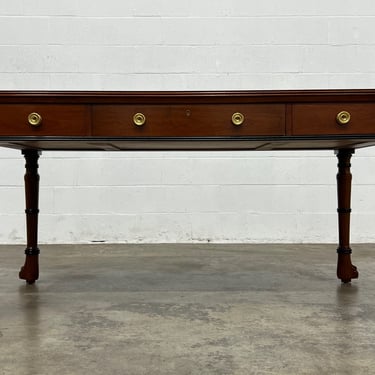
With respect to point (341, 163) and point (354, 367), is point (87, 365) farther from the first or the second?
point (341, 163)

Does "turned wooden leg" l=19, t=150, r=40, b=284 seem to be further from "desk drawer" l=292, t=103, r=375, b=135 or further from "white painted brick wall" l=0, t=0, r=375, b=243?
"desk drawer" l=292, t=103, r=375, b=135

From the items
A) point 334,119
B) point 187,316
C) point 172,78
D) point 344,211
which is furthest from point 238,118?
point 172,78

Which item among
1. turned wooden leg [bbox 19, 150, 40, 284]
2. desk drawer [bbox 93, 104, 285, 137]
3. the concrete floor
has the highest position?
desk drawer [bbox 93, 104, 285, 137]

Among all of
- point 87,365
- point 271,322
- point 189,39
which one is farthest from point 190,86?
point 87,365

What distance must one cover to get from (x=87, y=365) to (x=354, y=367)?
761 mm

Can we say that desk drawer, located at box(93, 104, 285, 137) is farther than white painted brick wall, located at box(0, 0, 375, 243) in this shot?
No

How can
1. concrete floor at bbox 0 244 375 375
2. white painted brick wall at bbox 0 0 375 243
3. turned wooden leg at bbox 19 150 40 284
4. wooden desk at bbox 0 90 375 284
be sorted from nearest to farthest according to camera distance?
concrete floor at bbox 0 244 375 375
wooden desk at bbox 0 90 375 284
turned wooden leg at bbox 19 150 40 284
white painted brick wall at bbox 0 0 375 243

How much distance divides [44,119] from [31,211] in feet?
2.65

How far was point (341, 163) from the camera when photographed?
2.35 meters

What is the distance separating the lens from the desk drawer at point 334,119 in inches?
65.1

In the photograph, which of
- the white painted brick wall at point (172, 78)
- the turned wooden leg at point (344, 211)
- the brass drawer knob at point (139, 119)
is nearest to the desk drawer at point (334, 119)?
the brass drawer knob at point (139, 119)

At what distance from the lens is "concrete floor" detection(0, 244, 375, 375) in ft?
4.70

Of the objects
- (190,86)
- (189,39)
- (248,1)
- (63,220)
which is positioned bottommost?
(63,220)

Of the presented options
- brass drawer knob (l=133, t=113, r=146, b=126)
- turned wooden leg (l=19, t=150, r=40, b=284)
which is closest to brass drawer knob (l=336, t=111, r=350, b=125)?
brass drawer knob (l=133, t=113, r=146, b=126)
